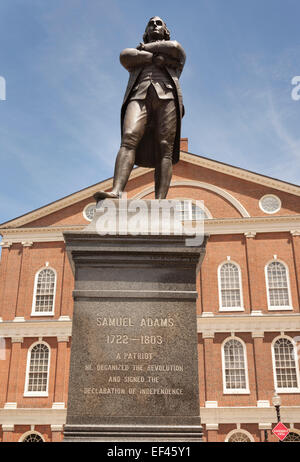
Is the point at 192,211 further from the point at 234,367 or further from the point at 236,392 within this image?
the point at 236,392

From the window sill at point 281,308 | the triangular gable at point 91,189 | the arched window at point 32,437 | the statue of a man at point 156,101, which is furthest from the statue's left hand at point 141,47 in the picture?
the arched window at point 32,437

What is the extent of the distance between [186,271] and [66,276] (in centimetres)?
2228

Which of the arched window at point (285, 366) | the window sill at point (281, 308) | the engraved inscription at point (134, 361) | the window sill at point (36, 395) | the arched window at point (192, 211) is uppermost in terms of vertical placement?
the arched window at point (192, 211)

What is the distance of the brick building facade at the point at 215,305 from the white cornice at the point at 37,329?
0.05 m

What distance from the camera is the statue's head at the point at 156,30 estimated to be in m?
5.77

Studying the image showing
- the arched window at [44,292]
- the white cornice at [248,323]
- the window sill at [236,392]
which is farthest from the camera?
the arched window at [44,292]

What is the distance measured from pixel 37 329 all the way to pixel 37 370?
215 centimetres

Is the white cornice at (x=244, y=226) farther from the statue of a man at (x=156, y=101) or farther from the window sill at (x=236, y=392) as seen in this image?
the statue of a man at (x=156, y=101)

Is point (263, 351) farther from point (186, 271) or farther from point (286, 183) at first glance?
point (186, 271)

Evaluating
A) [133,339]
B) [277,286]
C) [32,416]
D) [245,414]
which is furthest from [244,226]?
[133,339]

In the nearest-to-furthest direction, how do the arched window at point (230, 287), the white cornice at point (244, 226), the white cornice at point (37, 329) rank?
the arched window at point (230, 287) → the white cornice at point (37, 329) → the white cornice at point (244, 226)

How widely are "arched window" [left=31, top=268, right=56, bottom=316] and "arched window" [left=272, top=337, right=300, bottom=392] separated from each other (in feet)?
39.9

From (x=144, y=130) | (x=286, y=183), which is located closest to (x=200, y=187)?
(x=286, y=183)

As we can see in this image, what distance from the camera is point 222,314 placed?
2419 cm
